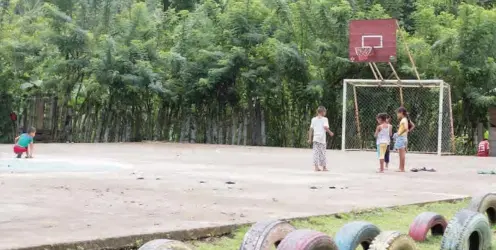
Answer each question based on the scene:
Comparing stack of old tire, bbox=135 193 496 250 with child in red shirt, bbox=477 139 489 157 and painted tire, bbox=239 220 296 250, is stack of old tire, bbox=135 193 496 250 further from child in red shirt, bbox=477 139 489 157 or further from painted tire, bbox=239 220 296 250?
child in red shirt, bbox=477 139 489 157

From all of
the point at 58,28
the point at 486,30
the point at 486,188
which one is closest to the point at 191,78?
the point at 58,28

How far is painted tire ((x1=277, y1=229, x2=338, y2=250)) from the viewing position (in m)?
4.30

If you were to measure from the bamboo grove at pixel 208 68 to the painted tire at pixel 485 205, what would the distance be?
15316 mm

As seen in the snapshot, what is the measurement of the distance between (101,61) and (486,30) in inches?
449

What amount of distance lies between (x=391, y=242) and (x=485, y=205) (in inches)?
98.0

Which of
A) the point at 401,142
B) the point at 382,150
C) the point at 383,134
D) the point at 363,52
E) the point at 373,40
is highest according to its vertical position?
the point at 373,40

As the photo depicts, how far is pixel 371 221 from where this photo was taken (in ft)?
22.4

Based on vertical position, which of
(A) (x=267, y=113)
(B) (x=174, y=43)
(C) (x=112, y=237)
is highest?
(B) (x=174, y=43)

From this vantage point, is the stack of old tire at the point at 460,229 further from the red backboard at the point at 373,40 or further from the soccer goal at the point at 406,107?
the red backboard at the point at 373,40

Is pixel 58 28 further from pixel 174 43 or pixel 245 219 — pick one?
pixel 245 219

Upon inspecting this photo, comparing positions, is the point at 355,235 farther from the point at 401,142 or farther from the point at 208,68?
the point at 208,68

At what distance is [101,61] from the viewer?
75.8 ft

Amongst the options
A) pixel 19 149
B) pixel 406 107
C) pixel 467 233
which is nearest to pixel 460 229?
pixel 467 233

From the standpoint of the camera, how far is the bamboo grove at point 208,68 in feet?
75.9
